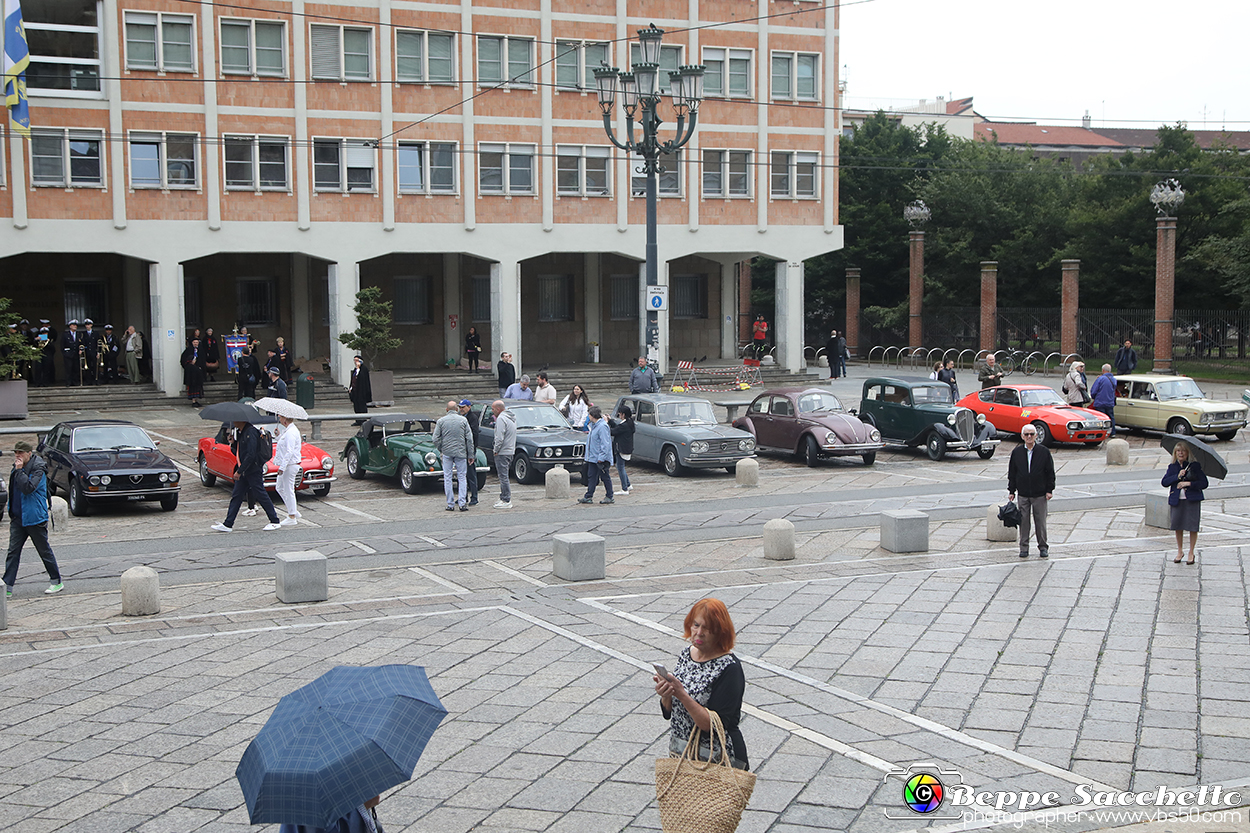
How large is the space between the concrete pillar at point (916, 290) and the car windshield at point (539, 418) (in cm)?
3270

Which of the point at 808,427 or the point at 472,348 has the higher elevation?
the point at 472,348

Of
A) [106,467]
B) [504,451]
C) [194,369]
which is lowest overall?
[106,467]

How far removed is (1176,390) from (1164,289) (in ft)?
49.6

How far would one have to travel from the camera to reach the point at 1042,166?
2282 inches

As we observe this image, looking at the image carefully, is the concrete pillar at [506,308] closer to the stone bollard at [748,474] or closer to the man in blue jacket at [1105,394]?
the man in blue jacket at [1105,394]

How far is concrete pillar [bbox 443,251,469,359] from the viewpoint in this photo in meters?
43.3

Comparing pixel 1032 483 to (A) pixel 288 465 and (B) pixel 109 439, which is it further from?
(B) pixel 109 439

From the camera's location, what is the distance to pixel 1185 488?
1370 centimetres

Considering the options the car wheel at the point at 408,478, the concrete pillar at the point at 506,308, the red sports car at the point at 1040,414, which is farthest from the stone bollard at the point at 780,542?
the concrete pillar at the point at 506,308

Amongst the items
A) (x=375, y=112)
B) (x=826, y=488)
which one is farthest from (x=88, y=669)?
(x=375, y=112)

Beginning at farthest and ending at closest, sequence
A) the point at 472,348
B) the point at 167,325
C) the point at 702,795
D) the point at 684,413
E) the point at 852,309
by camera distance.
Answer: the point at 852,309 → the point at 472,348 → the point at 167,325 → the point at 684,413 → the point at 702,795

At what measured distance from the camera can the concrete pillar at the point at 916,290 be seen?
53281 millimetres

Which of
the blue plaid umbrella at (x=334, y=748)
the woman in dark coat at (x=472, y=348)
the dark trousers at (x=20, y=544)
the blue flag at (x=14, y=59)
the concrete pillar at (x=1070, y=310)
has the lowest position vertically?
the dark trousers at (x=20, y=544)

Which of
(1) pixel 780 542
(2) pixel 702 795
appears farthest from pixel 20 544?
(2) pixel 702 795
